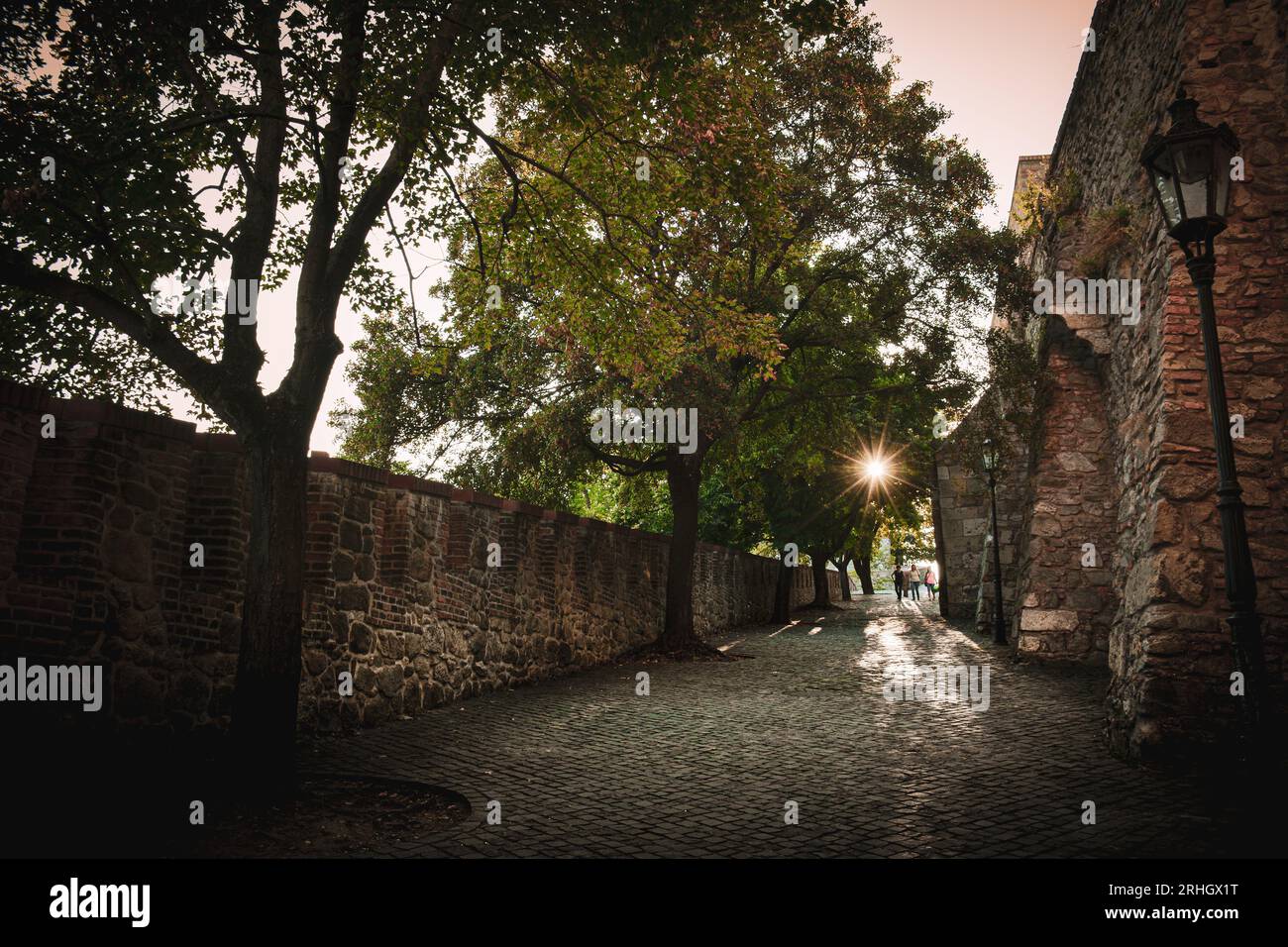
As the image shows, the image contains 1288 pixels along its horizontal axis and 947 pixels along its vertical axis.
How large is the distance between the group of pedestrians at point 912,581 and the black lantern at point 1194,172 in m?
32.3

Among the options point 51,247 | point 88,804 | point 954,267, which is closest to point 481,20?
point 51,247

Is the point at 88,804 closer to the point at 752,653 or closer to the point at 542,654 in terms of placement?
the point at 542,654

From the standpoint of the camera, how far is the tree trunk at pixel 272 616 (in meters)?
5.24

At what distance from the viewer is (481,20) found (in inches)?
247

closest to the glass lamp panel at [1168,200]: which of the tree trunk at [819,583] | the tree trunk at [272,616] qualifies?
the tree trunk at [272,616]

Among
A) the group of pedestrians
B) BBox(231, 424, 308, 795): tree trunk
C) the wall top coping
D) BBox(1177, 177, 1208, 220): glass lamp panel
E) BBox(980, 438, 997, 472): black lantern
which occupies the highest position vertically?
BBox(1177, 177, 1208, 220): glass lamp panel

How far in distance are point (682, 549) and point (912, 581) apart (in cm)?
3563

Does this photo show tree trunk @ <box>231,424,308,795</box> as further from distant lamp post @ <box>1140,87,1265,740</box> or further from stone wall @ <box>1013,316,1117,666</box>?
stone wall @ <box>1013,316,1117,666</box>

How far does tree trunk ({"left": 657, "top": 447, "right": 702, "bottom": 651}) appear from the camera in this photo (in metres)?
15.0

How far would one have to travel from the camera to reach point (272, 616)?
543 cm

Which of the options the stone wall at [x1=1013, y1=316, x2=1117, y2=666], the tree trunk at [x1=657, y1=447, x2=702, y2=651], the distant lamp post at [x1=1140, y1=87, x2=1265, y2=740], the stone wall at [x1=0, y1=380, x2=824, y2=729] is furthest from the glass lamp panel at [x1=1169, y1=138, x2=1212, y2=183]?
the tree trunk at [x1=657, y1=447, x2=702, y2=651]

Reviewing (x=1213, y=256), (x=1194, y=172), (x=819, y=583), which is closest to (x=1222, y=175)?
(x=1194, y=172)

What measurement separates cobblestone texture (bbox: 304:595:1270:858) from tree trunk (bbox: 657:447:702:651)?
4.25 meters

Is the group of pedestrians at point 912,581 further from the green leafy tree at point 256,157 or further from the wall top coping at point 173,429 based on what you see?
the green leafy tree at point 256,157
